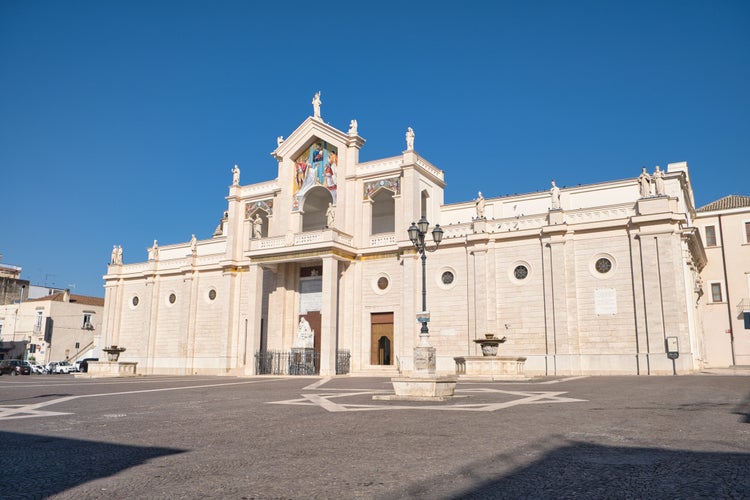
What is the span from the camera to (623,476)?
5125mm

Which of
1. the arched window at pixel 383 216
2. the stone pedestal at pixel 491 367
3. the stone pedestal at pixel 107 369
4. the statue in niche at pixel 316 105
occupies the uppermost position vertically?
the statue in niche at pixel 316 105

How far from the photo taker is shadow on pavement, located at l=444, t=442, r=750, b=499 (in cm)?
457

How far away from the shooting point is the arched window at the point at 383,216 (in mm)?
40950

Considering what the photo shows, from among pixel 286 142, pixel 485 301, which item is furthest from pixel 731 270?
pixel 286 142

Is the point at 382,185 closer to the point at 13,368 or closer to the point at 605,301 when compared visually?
the point at 605,301

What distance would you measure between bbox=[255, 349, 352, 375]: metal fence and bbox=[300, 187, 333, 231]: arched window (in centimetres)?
1030

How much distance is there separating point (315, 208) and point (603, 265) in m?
21.6

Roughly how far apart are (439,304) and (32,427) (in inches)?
1032

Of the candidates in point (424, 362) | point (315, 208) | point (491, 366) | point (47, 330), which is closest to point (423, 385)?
point (424, 362)

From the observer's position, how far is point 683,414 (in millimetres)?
9828

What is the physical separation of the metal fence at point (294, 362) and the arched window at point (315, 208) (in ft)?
33.8

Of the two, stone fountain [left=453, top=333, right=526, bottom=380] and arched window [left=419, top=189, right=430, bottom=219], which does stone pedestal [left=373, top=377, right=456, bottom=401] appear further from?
arched window [left=419, top=189, right=430, bottom=219]

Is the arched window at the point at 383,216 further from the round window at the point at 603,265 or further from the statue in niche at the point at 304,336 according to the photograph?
the round window at the point at 603,265

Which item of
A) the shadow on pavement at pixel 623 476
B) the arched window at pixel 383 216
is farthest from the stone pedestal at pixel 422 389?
the arched window at pixel 383 216
